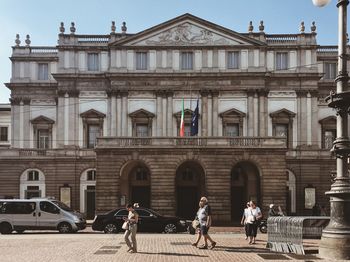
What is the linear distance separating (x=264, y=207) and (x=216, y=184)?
4048 millimetres

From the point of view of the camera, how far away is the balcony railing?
150 ft

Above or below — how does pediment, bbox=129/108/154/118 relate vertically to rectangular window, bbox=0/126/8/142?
above

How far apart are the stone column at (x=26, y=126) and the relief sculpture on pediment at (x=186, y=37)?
42.2 feet

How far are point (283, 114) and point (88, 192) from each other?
1917 centimetres

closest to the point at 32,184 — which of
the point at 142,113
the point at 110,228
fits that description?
the point at 142,113

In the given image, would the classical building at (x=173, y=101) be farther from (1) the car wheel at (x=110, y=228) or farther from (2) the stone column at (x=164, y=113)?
(1) the car wheel at (x=110, y=228)

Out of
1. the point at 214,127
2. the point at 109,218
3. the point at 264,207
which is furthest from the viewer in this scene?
the point at 214,127

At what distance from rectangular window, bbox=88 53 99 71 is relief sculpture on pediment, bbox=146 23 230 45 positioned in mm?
5206

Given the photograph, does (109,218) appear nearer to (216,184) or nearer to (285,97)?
(216,184)

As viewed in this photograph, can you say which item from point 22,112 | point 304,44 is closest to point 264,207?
point 304,44

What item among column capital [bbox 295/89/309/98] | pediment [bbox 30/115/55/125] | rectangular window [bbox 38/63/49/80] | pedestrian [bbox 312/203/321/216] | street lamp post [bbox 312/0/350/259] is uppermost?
rectangular window [bbox 38/63/49/80]

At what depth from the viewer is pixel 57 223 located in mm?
33969

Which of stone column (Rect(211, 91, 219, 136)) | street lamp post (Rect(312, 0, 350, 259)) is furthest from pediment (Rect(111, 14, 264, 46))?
street lamp post (Rect(312, 0, 350, 259))

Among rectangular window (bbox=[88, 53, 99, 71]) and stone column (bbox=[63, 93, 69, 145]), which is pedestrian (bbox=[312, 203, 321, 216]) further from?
rectangular window (bbox=[88, 53, 99, 71])
